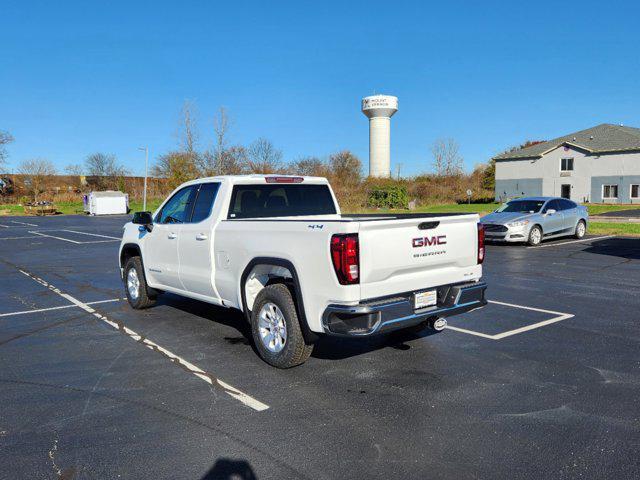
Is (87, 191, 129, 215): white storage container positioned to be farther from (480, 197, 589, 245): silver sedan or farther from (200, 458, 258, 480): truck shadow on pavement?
(200, 458, 258, 480): truck shadow on pavement

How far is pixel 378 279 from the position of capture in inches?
181

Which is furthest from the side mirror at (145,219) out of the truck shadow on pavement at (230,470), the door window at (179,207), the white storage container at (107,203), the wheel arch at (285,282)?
the white storage container at (107,203)

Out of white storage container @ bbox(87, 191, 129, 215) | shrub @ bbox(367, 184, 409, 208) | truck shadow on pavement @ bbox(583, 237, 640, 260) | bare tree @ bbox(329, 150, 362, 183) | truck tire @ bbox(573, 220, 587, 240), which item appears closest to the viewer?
truck shadow on pavement @ bbox(583, 237, 640, 260)

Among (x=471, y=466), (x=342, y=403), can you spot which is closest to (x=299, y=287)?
(x=342, y=403)

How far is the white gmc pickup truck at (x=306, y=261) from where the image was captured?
4.47 metres

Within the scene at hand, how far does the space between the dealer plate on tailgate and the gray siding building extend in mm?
54539

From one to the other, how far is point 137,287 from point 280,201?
290 centimetres

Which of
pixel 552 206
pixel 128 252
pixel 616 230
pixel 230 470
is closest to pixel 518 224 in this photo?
pixel 552 206

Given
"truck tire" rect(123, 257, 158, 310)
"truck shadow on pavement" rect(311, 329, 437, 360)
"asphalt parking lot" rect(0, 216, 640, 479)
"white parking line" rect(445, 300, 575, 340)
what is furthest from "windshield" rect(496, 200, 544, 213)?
"truck tire" rect(123, 257, 158, 310)

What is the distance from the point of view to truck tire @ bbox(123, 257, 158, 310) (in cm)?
777

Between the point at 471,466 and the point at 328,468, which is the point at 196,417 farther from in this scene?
the point at 471,466

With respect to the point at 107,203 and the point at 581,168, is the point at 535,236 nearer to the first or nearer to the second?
the point at 107,203

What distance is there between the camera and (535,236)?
16344 mm

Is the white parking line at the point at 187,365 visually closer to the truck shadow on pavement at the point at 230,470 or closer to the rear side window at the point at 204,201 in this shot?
the truck shadow on pavement at the point at 230,470
